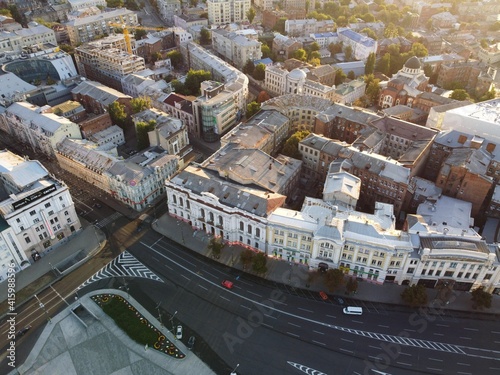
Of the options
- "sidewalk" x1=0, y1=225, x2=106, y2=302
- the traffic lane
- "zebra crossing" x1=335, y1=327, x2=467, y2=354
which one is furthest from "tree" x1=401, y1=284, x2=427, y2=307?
"sidewalk" x1=0, y1=225, x2=106, y2=302

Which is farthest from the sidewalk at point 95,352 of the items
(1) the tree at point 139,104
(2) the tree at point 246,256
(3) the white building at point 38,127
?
(1) the tree at point 139,104

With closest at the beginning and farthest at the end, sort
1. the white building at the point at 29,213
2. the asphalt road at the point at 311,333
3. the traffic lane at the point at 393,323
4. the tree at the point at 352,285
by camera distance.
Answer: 1. the asphalt road at the point at 311,333
2. the traffic lane at the point at 393,323
3. the tree at the point at 352,285
4. the white building at the point at 29,213

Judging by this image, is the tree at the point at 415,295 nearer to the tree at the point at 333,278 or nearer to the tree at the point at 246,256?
the tree at the point at 333,278

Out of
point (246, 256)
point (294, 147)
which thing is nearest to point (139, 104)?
point (294, 147)

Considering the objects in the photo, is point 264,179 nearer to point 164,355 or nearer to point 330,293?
point 330,293

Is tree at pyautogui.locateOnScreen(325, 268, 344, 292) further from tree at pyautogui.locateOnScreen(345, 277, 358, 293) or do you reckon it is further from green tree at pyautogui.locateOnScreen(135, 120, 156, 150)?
green tree at pyautogui.locateOnScreen(135, 120, 156, 150)
